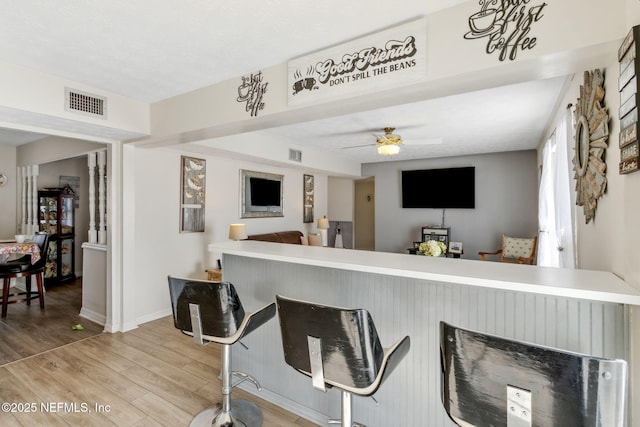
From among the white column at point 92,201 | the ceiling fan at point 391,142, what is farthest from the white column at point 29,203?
the ceiling fan at point 391,142

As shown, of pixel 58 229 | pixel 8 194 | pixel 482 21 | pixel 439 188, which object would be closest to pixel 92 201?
pixel 58 229

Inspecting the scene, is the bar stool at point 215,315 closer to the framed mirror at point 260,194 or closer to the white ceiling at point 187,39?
the white ceiling at point 187,39

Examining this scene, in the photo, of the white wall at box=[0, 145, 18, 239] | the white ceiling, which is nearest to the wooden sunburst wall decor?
the white ceiling

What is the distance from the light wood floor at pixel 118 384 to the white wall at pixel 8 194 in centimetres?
370

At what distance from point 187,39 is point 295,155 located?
3222 mm

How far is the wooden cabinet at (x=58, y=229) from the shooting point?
17.2ft

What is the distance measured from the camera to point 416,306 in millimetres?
1702

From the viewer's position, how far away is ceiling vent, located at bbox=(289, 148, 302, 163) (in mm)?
5055

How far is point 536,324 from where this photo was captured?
4.60 ft

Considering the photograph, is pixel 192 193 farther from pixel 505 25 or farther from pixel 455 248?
pixel 455 248

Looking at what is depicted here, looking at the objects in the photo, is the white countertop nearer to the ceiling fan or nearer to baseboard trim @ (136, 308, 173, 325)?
the ceiling fan

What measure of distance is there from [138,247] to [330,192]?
4.89 metres

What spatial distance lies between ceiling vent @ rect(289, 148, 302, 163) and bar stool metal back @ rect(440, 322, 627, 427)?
14.1 ft

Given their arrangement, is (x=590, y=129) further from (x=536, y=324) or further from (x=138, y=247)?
(x=138, y=247)
